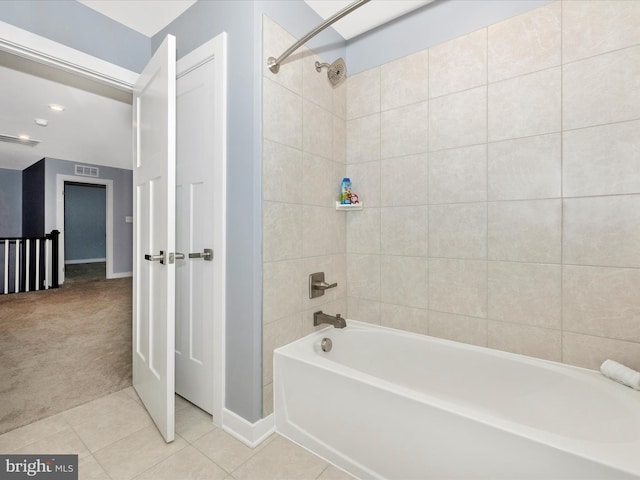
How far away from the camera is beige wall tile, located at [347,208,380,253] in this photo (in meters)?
2.05

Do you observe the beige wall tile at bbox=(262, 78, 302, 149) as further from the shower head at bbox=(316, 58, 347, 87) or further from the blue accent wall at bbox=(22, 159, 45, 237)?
the blue accent wall at bbox=(22, 159, 45, 237)

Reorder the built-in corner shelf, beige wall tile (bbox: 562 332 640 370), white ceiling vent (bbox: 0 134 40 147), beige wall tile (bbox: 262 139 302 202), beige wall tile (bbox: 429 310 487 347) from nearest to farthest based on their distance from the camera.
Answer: beige wall tile (bbox: 562 332 640 370), beige wall tile (bbox: 262 139 302 202), beige wall tile (bbox: 429 310 487 347), the built-in corner shelf, white ceiling vent (bbox: 0 134 40 147)

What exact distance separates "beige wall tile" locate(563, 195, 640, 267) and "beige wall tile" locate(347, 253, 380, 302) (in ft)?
3.30

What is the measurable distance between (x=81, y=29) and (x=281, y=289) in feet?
6.00

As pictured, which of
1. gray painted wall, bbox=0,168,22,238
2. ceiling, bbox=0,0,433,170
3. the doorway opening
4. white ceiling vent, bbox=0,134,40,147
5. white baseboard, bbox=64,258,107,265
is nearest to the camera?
ceiling, bbox=0,0,433,170

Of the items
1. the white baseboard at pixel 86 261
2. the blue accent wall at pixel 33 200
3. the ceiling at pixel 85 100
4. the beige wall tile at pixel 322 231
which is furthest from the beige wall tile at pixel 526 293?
the white baseboard at pixel 86 261

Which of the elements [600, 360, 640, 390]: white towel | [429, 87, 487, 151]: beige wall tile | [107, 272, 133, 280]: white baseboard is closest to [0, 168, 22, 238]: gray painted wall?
[107, 272, 133, 280]: white baseboard

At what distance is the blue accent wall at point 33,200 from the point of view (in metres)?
5.64

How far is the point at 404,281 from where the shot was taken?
194cm

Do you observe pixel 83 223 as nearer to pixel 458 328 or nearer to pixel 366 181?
pixel 366 181

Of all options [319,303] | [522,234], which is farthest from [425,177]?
[319,303]

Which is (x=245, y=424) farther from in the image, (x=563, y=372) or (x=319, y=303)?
(x=563, y=372)

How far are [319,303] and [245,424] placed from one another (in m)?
0.75

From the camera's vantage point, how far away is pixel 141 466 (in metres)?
1.38
